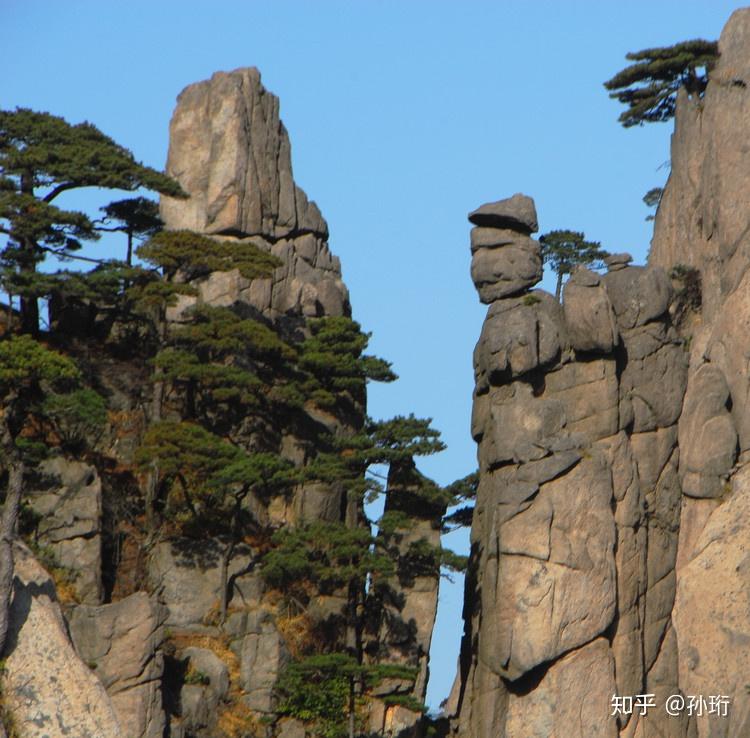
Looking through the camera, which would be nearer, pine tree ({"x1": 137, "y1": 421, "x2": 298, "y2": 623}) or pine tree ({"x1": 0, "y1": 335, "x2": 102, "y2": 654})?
pine tree ({"x1": 0, "y1": 335, "x2": 102, "y2": 654})

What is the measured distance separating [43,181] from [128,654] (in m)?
16.7

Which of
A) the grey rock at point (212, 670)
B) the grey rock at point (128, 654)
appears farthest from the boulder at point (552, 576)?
the grey rock at point (128, 654)

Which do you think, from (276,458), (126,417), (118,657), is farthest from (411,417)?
(118,657)

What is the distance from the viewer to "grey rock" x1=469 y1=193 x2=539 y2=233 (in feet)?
218

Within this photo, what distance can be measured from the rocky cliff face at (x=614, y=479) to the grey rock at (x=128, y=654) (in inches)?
375

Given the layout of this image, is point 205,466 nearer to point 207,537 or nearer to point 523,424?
point 207,537

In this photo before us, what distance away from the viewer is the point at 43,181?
67125mm

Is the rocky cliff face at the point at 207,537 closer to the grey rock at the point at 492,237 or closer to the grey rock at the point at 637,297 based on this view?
the grey rock at the point at 492,237

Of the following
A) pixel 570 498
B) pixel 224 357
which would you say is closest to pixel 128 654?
pixel 570 498

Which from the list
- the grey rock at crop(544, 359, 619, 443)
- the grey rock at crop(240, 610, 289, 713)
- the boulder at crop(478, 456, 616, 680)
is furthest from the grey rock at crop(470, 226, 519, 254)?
the grey rock at crop(240, 610, 289, 713)

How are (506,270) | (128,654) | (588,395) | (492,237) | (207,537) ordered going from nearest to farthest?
(128,654), (588,395), (207,537), (506,270), (492,237)

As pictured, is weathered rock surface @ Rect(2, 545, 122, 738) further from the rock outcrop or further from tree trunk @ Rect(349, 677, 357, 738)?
the rock outcrop

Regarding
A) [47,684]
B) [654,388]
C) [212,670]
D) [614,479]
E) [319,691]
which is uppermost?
[654,388]

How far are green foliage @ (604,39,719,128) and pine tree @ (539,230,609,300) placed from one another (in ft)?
13.7
